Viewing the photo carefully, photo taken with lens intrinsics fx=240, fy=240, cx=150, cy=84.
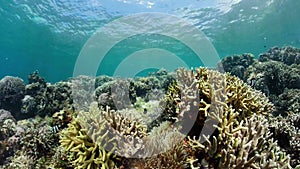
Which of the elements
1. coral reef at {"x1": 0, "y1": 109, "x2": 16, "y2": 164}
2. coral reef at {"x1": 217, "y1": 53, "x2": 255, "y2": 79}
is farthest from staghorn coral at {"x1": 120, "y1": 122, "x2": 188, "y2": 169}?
coral reef at {"x1": 217, "y1": 53, "x2": 255, "y2": 79}

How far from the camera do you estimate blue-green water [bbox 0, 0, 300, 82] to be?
25.6 m

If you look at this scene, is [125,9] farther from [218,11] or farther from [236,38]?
[236,38]

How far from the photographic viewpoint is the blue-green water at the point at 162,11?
25578 mm

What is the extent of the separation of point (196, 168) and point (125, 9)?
2520cm

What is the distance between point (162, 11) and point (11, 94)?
722 inches

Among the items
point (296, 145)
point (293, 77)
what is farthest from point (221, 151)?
point (293, 77)

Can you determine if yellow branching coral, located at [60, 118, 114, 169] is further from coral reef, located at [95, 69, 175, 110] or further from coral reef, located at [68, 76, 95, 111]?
coral reef, located at [68, 76, 95, 111]

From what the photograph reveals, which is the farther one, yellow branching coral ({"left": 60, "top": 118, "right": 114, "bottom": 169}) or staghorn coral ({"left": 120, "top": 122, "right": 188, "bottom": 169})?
yellow branching coral ({"left": 60, "top": 118, "right": 114, "bottom": 169})

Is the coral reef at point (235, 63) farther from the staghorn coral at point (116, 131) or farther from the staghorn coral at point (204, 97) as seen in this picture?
the staghorn coral at point (116, 131)

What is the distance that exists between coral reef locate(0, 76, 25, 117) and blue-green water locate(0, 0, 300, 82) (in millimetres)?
15116

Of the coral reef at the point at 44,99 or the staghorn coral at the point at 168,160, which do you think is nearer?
the staghorn coral at the point at 168,160

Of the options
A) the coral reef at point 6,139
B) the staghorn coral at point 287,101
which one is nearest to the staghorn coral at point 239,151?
the staghorn coral at point 287,101

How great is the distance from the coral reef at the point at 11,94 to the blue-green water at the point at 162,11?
15116 millimetres

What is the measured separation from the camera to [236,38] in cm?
3978
